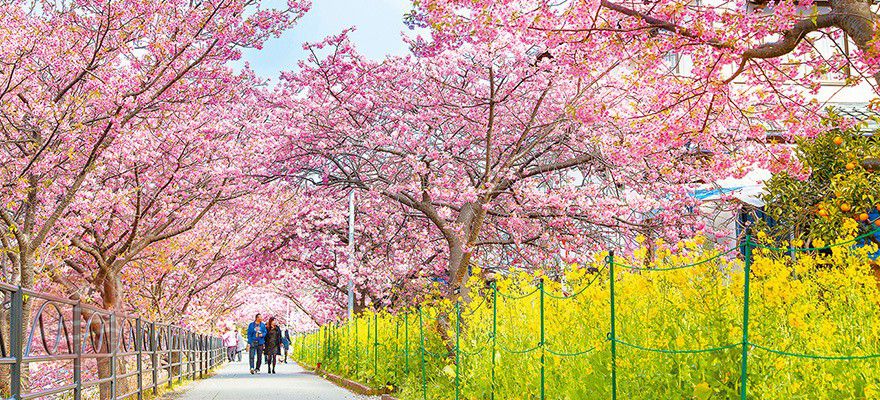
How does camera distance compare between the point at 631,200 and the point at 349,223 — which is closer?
the point at 631,200

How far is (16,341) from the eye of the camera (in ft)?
19.9

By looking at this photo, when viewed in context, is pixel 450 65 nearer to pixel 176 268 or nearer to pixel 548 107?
pixel 548 107

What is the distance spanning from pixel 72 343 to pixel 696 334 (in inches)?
236

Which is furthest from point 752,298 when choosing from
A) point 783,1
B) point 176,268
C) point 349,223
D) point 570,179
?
point 349,223

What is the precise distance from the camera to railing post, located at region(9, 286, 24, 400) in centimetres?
601

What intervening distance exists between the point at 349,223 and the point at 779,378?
71.4 ft

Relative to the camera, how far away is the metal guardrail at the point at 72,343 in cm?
616

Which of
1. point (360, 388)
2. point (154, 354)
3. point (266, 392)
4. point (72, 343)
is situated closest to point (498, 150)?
point (360, 388)

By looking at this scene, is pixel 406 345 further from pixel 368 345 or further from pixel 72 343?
pixel 72 343

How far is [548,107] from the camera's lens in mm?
17438

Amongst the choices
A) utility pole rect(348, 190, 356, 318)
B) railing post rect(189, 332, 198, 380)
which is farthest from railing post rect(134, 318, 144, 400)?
utility pole rect(348, 190, 356, 318)

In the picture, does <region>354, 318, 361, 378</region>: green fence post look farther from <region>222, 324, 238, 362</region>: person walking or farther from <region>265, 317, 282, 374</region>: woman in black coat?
<region>222, 324, 238, 362</region>: person walking

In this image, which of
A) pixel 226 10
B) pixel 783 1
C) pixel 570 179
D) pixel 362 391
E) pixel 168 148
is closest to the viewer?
pixel 783 1

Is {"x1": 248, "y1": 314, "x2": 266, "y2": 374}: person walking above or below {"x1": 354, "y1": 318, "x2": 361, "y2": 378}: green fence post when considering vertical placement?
below
